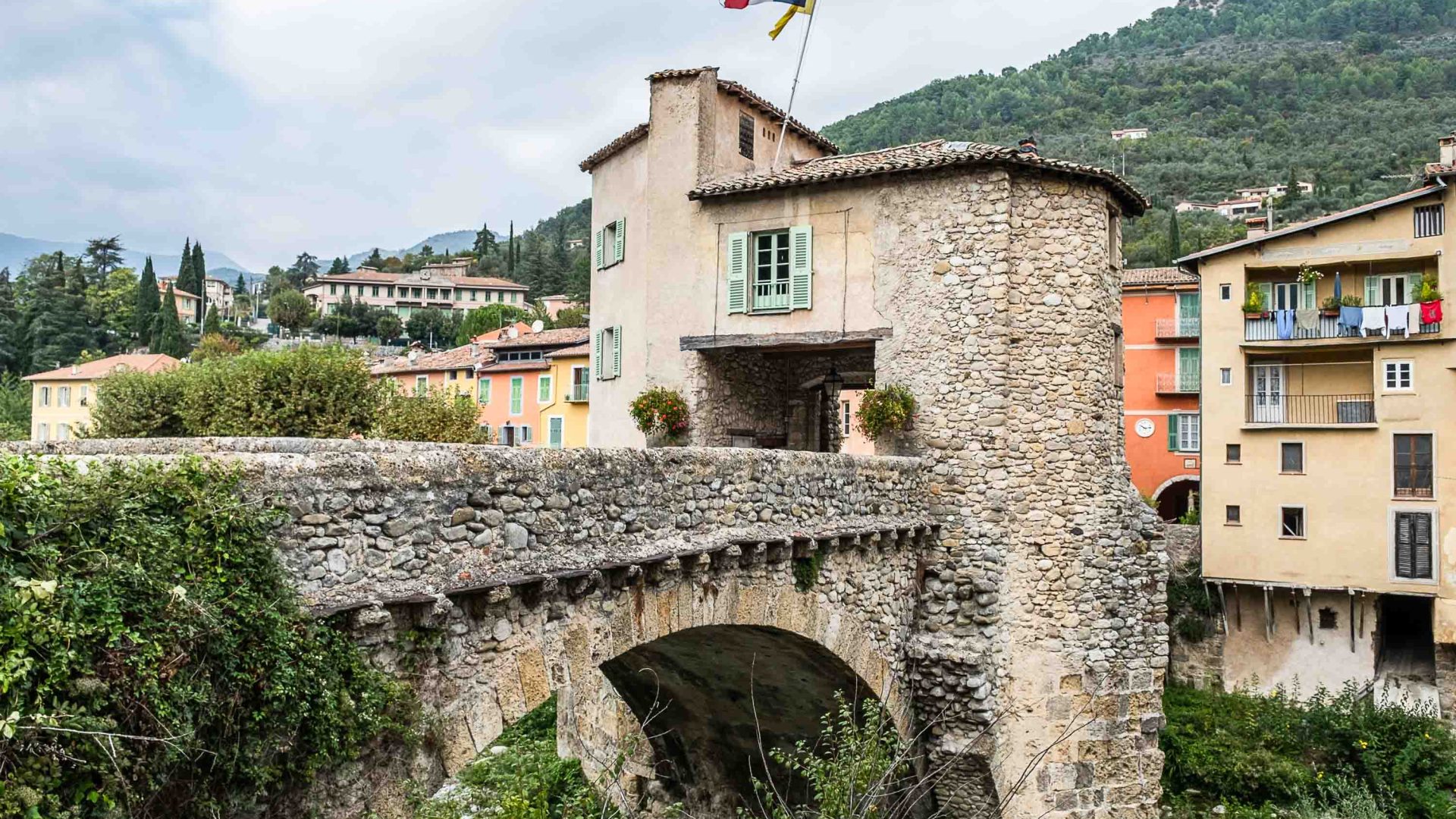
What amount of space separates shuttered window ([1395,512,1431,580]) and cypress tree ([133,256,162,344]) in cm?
6956

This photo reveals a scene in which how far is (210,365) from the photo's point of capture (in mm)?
27906

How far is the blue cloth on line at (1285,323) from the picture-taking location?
27.2 meters

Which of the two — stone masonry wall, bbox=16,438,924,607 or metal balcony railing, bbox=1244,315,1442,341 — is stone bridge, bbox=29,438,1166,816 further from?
metal balcony railing, bbox=1244,315,1442,341

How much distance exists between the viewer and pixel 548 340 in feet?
139

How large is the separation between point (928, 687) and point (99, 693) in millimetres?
11902

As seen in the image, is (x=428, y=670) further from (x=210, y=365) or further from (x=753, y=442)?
(x=210, y=365)

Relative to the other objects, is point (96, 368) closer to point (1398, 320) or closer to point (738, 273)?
point (738, 273)

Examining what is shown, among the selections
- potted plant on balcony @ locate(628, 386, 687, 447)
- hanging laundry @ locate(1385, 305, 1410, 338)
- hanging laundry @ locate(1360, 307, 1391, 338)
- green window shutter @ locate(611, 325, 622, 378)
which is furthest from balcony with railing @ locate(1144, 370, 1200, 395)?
potted plant on balcony @ locate(628, 386, 687, 447)

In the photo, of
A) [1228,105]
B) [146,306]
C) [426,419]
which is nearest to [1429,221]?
[426,419]

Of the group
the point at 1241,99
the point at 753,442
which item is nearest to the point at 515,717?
the point at 753,442

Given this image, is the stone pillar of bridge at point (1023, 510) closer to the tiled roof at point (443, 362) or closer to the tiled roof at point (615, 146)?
the tiled roof at point (615, 146)

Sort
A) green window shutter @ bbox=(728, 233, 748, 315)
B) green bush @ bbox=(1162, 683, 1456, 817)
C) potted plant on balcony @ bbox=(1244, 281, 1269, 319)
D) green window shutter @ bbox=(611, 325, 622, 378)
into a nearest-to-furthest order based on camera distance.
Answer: green window shutter @ bbox=(728, 233, 748, 315)
green window shutter @ bbox=(611, 325, 622, 378)
green bush @ bbox=(1162, 683, 1456, 817)
potted plant on balcony @ bbox=(1244, 281, 1269, 319)

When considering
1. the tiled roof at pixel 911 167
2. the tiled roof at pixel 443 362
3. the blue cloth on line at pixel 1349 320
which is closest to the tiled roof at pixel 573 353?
the tiled roof at pixel 443 362

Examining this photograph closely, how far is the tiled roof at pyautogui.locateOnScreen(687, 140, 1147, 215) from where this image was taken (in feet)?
48.7
